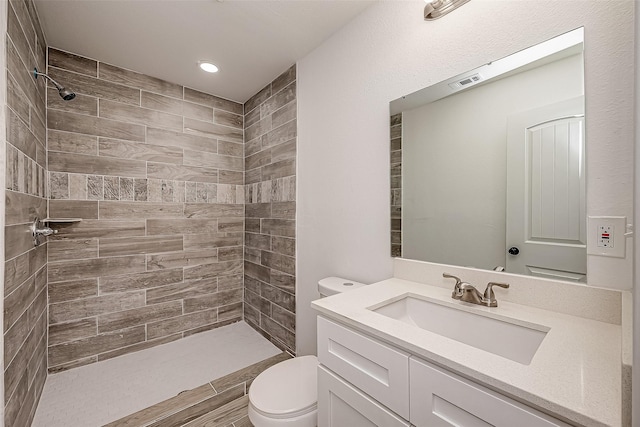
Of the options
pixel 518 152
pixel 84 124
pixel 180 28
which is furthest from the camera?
pixel 84 124

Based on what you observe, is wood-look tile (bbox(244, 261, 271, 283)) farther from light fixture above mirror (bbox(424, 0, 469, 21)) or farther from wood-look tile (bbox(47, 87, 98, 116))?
light fixture above mirror (bbox(424, 0, 469, 21))

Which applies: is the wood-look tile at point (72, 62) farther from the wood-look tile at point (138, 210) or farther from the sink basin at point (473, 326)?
the sink basin at point (473, 326)

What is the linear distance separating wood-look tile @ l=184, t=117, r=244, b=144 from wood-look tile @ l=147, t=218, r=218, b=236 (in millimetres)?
855

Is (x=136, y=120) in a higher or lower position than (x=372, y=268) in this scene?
higher

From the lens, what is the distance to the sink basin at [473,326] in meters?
0.93

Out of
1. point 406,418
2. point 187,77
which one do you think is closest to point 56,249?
point 187,77

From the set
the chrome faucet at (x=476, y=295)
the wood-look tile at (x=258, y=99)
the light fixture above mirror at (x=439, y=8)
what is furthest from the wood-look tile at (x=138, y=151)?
the chrome faucet at (x=476, y=295)

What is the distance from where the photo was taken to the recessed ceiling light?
2246 millimetres

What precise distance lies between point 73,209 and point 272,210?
1520mm

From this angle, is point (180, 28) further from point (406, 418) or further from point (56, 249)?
point (406, 418)

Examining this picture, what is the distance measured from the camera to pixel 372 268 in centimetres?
166

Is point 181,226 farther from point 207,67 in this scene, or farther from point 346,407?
point 346,407

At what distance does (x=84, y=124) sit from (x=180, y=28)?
1.12m

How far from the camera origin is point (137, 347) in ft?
7.88
